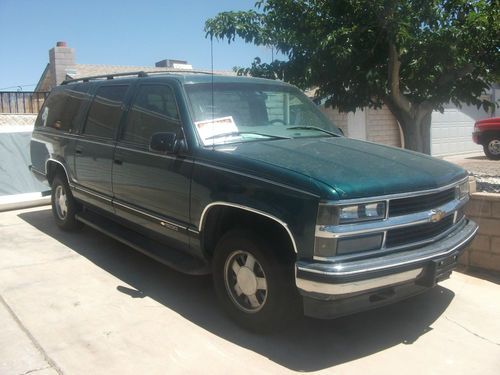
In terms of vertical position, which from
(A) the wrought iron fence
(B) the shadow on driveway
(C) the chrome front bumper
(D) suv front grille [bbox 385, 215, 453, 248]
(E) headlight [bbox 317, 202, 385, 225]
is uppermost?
(A) the wrought iron fence

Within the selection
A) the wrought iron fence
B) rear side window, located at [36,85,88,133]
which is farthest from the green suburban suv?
the wrought iron fence

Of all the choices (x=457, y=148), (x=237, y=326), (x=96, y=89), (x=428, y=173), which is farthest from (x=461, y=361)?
(x=457, y=148)

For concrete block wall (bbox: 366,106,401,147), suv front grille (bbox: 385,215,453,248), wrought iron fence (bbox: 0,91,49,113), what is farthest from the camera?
concrete block wall (bbox: 366,106,401,147)

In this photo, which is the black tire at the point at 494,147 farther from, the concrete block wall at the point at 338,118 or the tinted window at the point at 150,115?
the tinted window at the point at 150,115

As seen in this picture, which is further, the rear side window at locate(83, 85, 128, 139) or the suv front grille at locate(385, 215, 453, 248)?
the rear side window at locate(83, 85, 128, 139)

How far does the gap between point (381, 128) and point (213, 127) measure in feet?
37.1

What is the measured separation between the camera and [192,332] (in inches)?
156

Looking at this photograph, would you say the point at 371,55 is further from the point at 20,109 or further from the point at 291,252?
the point at 20,109

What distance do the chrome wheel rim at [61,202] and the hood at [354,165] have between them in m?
3.34

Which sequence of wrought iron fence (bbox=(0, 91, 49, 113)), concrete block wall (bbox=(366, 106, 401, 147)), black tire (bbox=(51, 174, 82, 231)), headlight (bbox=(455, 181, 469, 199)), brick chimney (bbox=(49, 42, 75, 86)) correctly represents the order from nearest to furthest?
headlight (bbox=(455, 181, 469, 199)) → black tire (bbox=(51, 174, 82, 231)) → wrought iron fence (bbox=(0, 91, 49, 113)) → concrete block wall (bbox=(366, 106, 401, 147)) → brick chimney (bbox=(49, 42, 75, 86))

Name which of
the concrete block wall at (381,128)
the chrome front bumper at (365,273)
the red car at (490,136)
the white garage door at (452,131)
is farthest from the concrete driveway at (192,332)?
the white garage door at (452,131)

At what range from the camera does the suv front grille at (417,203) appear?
349 centimetres

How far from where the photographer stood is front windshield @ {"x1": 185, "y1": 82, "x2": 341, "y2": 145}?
4.36 m

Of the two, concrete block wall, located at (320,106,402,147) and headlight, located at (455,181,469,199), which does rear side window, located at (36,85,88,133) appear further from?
concrete block wall, located at (320,106,402,147)
